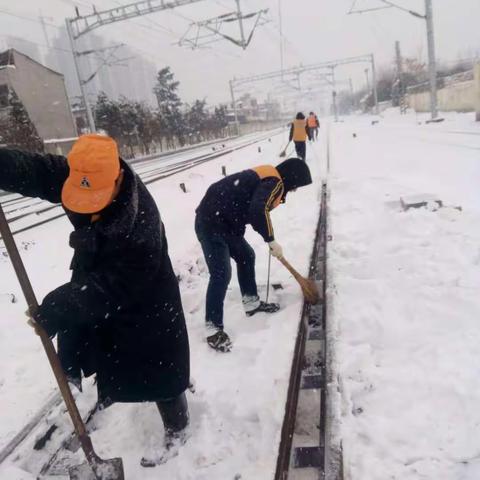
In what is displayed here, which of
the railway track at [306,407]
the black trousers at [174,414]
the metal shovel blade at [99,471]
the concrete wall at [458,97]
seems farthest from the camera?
the concrete wall at [458,97]

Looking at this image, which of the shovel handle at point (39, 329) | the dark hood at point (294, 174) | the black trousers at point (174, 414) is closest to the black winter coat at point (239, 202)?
the dark hood at point (294, 174)

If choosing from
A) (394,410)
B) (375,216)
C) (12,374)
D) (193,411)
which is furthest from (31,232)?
(394,410)

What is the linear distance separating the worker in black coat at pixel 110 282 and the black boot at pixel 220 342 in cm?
119

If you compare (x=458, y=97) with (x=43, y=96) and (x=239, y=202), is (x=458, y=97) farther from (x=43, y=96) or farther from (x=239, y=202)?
(x=239, y=202)

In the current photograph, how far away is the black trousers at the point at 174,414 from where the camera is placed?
260 centimetres

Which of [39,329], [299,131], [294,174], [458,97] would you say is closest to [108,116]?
[299,131]

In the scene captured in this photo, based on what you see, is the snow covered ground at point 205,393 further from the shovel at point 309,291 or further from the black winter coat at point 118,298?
the black winter coat at point 118,298

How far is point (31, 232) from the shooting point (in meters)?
9.14

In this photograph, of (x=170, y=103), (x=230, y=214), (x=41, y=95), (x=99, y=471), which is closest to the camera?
(x=99, y=471)

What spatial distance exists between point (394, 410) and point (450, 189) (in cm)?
696

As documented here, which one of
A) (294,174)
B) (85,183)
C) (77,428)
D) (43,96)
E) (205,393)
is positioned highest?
(43,96)

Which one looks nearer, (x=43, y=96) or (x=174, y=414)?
(x=174, y=414)

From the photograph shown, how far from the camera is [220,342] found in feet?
12.3

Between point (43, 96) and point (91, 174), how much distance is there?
41.0 m
